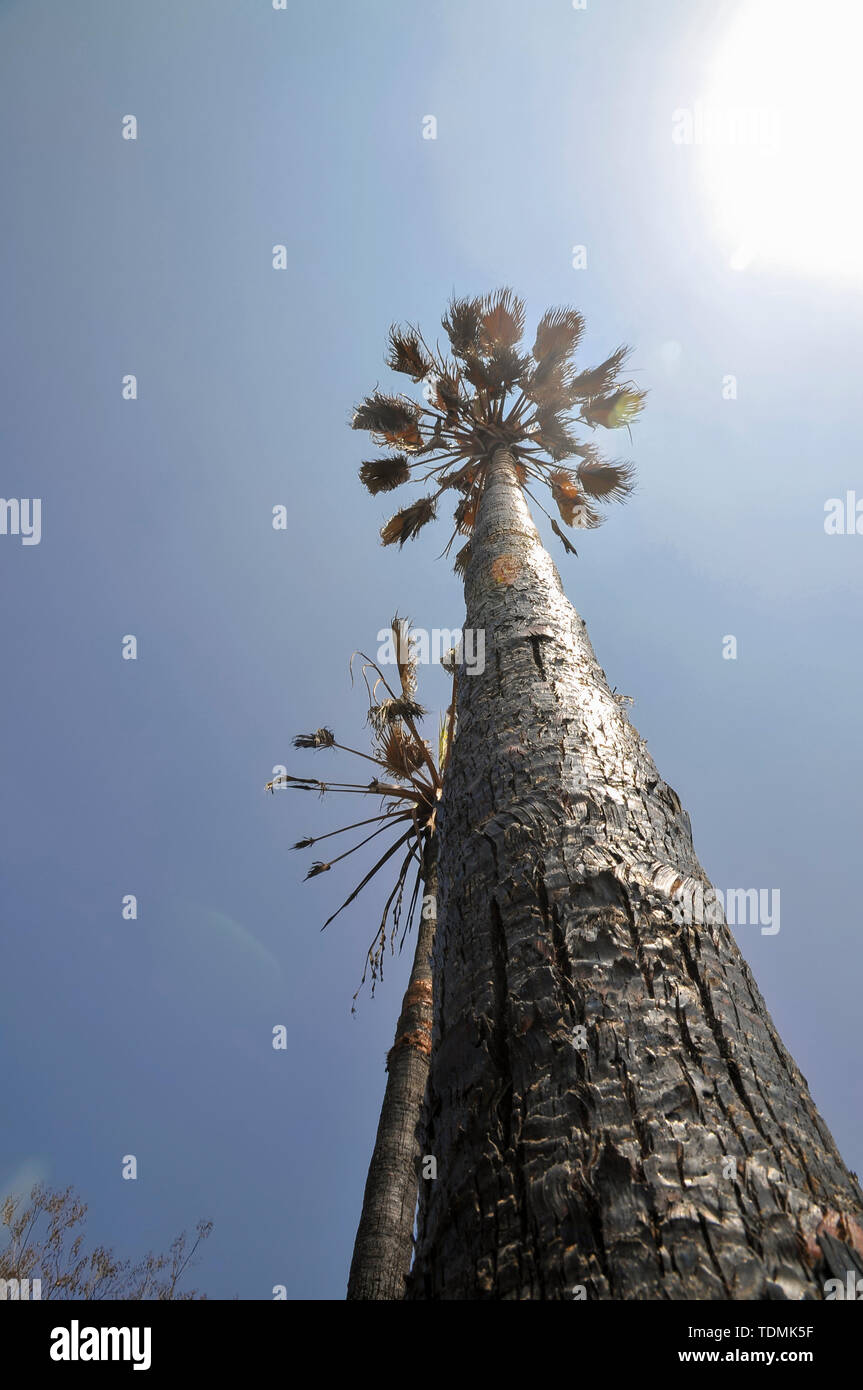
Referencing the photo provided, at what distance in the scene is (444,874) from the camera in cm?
201

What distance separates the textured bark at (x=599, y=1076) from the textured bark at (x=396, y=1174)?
1.75m

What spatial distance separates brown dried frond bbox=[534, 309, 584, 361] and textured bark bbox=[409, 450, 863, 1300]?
6.95 meters

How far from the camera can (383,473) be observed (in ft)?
27.0

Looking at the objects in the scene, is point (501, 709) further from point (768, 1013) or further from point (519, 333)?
point (519, 333)

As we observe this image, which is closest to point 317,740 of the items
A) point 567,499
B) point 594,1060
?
point 567,499

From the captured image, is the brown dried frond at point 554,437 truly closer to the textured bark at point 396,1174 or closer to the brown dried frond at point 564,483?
the brown dried frond at point 564,483

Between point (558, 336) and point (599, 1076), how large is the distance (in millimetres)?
8164

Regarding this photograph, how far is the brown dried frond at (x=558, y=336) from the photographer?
768 centimetres

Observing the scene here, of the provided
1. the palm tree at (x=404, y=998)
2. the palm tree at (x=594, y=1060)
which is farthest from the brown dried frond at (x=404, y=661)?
the palm tree at (x=594, y=1060)

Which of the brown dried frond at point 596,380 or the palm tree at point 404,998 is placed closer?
the palm tree at point 404,998

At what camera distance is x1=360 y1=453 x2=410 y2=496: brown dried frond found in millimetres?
8195

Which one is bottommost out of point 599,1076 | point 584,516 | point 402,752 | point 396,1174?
point 396,1174

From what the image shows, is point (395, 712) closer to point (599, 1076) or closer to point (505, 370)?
point (505, 370)
